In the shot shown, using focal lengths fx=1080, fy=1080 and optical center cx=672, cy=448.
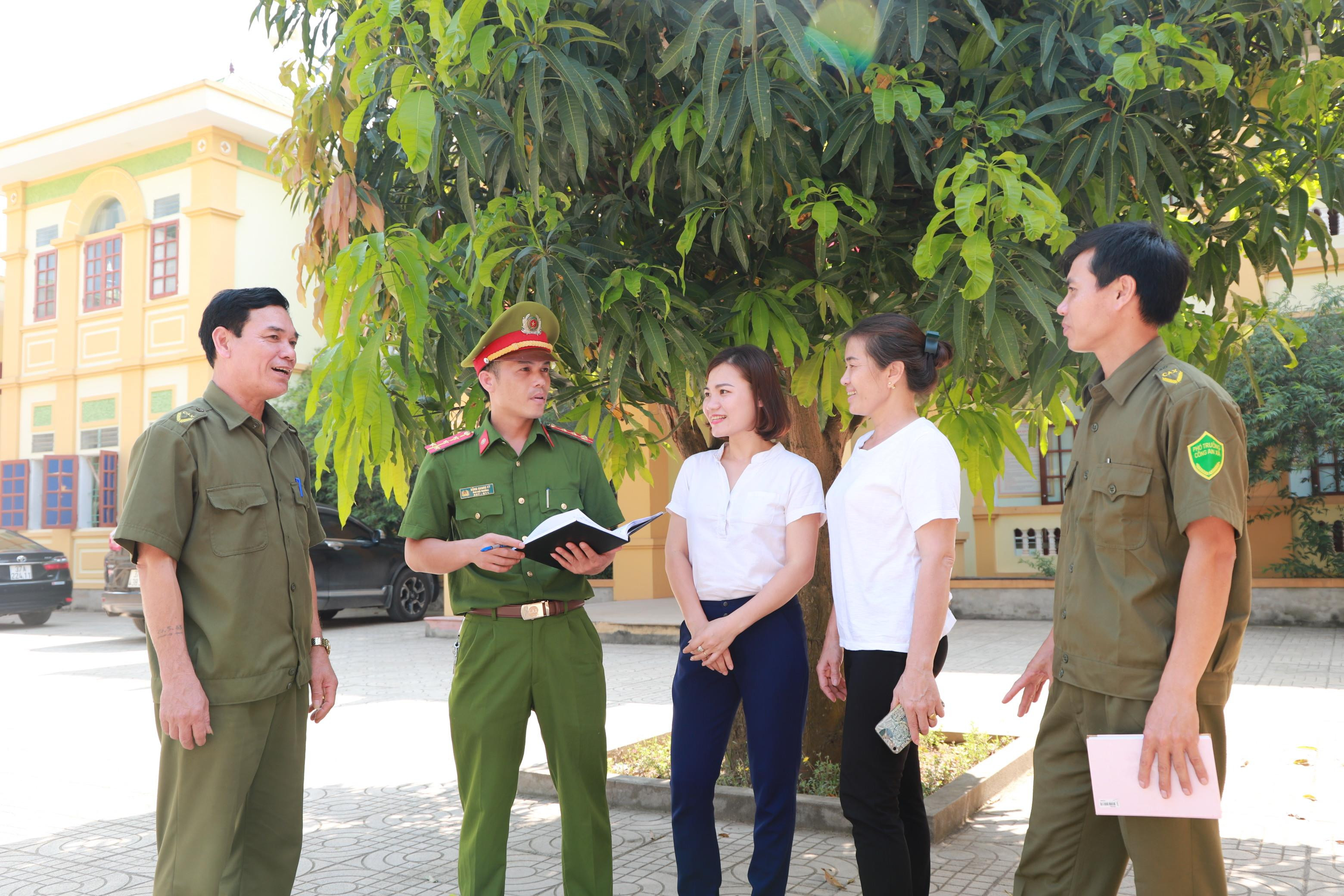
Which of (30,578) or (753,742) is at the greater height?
(753,742)

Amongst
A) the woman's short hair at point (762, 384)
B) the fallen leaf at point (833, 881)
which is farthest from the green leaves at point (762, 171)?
the fallen leaf at point (833, 881)

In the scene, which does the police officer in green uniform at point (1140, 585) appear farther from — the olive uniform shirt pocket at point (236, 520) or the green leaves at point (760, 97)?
the olive uniform shirt pocket at point (236, 520)

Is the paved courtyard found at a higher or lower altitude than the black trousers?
lower

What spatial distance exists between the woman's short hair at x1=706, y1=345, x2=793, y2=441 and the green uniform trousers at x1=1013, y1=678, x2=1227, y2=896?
1146 mm

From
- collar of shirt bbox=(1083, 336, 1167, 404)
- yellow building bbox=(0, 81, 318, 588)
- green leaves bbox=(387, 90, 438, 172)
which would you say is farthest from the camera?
yellow building bbox=(0, 81, 318, 588)

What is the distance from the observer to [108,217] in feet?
71.1

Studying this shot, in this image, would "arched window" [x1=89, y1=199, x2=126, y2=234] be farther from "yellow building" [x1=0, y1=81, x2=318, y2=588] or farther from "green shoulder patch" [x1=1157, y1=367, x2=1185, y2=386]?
"green shoulder patch" [x1=1157, y1=367, x2=1185, y2=386]

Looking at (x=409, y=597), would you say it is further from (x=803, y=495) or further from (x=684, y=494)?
(x=803, y=495)

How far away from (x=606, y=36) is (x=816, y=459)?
2516 millimetres

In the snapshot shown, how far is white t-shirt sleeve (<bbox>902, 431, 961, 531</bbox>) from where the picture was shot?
9.39 ft

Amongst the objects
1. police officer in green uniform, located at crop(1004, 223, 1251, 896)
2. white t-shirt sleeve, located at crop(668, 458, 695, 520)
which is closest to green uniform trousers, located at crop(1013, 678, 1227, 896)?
police officer in green uniform, located at crop(1004, 223, 1251, 896)

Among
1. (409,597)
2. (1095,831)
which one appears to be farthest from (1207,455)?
(409,597)

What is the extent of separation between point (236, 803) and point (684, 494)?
1.54m

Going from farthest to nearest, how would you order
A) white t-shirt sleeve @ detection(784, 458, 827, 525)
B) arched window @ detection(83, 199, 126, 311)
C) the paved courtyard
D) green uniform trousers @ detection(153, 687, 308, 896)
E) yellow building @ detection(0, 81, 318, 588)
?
arched window @ detection(83, 199, 126, 311) → yellow building @ detection(0, 81, 318, 588) → the paved courtyard → white t-shirt sleeve @ detection(784, 458, 827, 525) → green uniform trousers @ detection(153, 687, 308, 896)
